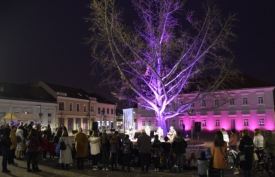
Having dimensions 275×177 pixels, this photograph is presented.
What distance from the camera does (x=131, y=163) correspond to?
14734mm

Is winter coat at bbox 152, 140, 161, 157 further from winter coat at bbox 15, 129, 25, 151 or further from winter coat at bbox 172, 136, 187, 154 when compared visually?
winter coat at bbox 15, 129, 25, 151

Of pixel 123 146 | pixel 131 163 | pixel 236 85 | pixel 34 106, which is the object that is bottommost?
pixel 131 163

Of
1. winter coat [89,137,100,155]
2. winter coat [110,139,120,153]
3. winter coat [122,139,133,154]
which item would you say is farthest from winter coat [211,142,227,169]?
winter coat [89,137,100,155]

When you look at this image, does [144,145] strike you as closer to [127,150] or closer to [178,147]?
[127,150]

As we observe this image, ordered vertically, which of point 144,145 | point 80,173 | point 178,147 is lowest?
point 80,173

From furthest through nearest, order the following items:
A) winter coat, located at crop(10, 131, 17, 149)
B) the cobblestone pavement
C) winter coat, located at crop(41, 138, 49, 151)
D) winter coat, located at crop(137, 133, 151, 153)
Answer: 1. winter coat, located at crop(41, 138, 49, 151)
2. winter coat, located at crop(10, 131, 17, 149)
3. winter coat, located at crop(137, 133, 151, 153)
4. the cobblestone pavement

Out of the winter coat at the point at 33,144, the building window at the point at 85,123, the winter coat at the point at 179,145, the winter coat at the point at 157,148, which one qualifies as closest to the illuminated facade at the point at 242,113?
the building window at the point at 85,123

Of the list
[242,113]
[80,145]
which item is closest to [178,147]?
[80,145]

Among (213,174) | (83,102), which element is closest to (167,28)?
(213,174)

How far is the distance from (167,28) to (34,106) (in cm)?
3177

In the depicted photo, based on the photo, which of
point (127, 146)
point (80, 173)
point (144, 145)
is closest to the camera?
point (80, 173)

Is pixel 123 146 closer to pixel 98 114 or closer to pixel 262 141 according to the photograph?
pixel 262 141

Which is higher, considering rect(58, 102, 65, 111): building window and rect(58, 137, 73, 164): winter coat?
rect(58, 102, 65, 111): building window

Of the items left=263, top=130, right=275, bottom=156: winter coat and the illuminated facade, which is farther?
the illuminated facade
